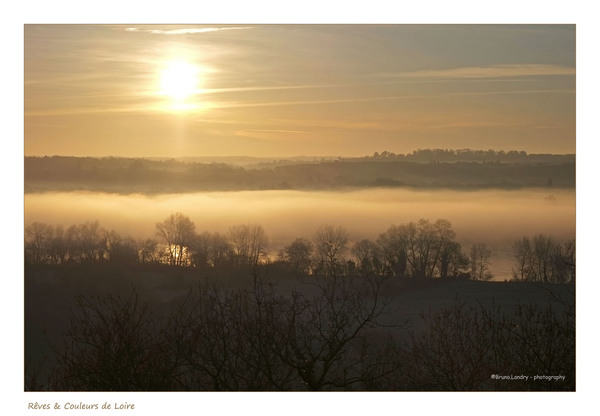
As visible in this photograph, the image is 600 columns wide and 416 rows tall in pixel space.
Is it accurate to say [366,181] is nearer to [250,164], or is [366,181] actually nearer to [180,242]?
[250,164]

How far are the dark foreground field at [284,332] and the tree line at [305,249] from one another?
133 mm

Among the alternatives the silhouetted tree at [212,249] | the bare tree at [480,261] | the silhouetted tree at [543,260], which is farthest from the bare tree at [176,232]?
the silhouetted tree at [543,260]

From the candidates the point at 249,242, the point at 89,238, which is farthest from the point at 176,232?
the point at 89,238

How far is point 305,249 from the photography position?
35.0 ft

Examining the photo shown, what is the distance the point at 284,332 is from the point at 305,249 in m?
0.99

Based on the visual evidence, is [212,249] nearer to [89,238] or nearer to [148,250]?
[148,250]

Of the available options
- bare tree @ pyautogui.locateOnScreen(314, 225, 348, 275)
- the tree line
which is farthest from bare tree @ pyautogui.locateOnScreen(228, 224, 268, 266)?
bare tree @ pyautogui.locateOnScreen(314, 225, 348, 275)

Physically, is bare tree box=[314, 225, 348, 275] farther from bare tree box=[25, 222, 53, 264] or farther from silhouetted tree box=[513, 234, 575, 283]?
bare tree box=[25, 222, 53, 264]

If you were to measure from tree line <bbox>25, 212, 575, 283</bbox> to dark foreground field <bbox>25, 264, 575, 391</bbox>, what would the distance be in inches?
5.2

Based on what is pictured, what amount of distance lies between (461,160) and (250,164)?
247 centimetres

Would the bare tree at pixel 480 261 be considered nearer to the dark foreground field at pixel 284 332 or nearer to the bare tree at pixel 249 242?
the dark foreground field at pixel 284 332
